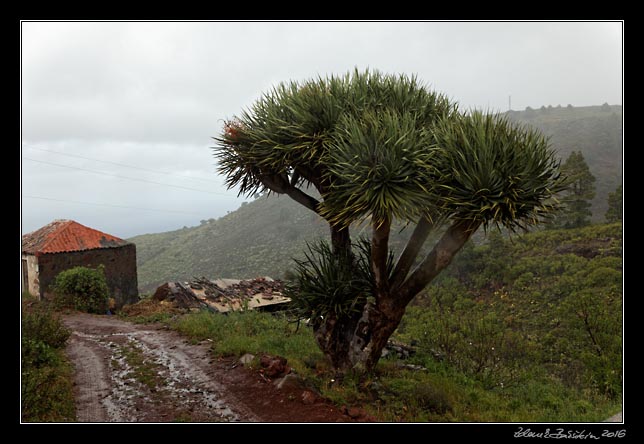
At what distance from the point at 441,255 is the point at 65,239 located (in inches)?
683

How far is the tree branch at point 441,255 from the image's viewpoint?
6.51m

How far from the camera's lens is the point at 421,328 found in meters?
17.5

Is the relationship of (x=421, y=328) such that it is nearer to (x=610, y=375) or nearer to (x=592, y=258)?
(x=610, y=375)

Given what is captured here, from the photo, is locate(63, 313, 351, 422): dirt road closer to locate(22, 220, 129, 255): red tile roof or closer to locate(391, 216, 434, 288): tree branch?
locate(391, 216, 434, 288): tree branch

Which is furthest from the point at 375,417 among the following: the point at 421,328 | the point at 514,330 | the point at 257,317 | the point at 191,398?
the point at 514,330

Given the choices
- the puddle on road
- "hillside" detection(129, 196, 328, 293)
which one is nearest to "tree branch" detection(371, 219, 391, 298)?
the puddle on road

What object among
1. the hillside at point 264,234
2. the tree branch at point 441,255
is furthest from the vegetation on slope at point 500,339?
the hillside at point 264,234

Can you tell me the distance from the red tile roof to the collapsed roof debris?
142 inches

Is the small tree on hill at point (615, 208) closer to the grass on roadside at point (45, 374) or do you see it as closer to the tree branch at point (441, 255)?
the tree branch at point (441, 255)

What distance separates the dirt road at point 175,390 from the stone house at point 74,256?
8.66 m

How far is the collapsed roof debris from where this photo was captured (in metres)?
17.0

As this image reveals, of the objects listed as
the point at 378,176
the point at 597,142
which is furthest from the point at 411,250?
the point at 597,142

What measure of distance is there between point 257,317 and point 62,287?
901 cm

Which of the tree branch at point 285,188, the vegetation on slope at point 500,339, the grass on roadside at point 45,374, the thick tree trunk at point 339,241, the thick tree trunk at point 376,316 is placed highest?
the tree branch at point 285,188
